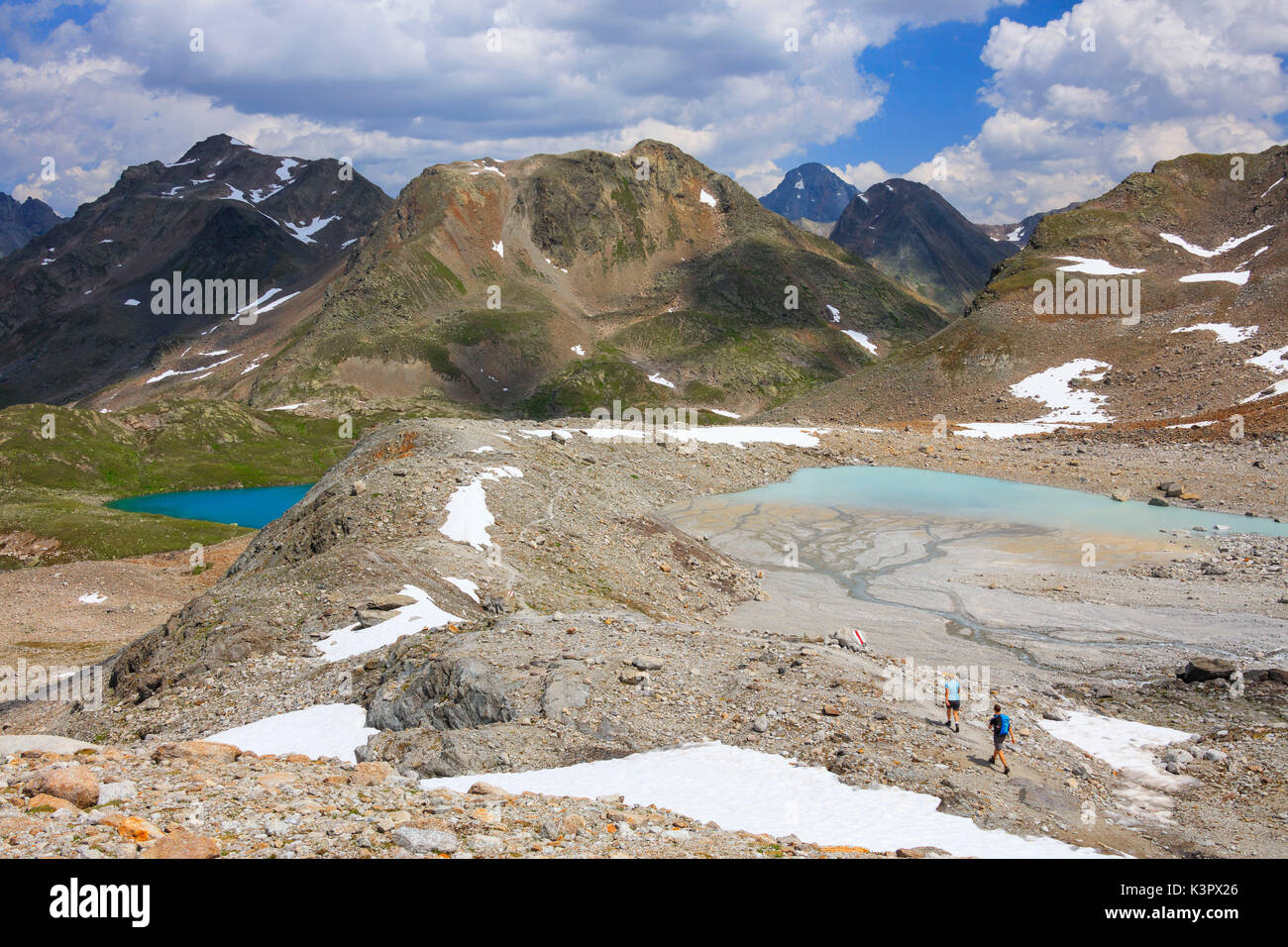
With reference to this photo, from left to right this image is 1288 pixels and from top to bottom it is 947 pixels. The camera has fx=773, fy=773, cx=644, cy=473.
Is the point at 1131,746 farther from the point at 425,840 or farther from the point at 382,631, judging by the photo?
the point at 382,631

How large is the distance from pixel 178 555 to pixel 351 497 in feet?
121

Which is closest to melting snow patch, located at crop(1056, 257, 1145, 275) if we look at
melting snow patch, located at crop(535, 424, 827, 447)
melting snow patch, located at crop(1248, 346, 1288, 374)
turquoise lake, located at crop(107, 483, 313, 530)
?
melting snow patch, located at crop(1248, 346, 1288, 374)

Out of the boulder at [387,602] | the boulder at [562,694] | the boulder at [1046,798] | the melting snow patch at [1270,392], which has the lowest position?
the boulder at [1046,798]

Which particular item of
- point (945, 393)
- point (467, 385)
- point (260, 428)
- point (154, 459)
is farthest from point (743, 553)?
point (467, 385)

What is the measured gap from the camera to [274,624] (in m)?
23.5

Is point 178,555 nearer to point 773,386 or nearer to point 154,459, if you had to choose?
point 154,459

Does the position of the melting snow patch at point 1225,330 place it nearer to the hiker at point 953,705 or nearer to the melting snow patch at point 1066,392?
the melting snow patch at point 1066,392

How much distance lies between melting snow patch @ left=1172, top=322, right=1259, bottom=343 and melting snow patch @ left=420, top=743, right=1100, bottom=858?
9611 centimetres

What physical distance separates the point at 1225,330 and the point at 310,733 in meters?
105

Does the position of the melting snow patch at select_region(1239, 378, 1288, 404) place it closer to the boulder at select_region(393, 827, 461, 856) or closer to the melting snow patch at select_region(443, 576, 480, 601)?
the melting snow patch at select_region(443, 576, 480, 601)

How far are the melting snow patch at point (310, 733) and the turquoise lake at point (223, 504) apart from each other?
8697 centimetres

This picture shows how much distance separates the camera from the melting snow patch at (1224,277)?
102062mm

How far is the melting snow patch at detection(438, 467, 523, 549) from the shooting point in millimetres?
30578

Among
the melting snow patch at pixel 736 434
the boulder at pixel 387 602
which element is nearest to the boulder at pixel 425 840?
the boulder at pixel 387 602
